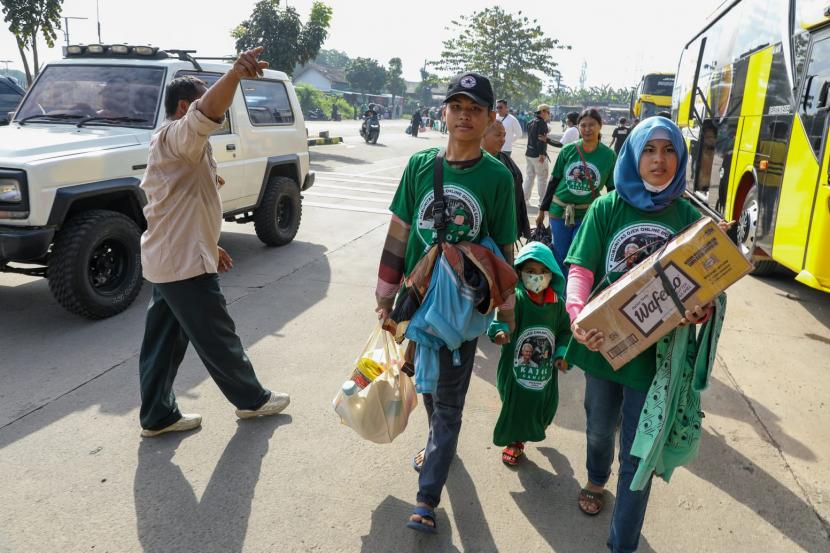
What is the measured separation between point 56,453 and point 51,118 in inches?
149

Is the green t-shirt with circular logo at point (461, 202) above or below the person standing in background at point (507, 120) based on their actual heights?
below

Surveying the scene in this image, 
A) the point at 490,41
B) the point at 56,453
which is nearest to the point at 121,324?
the point at 56,453

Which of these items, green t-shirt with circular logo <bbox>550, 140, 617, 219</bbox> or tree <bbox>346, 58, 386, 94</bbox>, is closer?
green t-shirt with circular logo <bbox>550, 140, 617, 219</bbox>

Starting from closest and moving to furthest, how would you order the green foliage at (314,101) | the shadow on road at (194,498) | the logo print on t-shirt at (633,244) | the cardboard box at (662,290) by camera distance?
the cardboard box at (662,290), the logo print on t-shirt at (633,244), the shadow on road at (194,498), the green foliage at (314,101)

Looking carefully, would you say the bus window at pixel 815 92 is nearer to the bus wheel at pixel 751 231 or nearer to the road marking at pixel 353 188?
the bus wheel at pixel 751 231

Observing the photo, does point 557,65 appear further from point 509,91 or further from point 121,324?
point 121,324

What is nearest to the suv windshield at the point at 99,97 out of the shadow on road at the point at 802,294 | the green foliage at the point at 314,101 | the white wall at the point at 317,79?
the shadow on road at the point at 802,294

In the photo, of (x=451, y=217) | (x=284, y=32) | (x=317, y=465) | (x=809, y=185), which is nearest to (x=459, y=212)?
(x=451, y=217)

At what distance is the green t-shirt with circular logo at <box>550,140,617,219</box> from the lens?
4758 mm

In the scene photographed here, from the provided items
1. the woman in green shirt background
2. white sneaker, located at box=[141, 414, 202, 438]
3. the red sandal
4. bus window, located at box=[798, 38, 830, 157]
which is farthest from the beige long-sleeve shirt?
bus window, located at box=[798, 38, 830, 157]

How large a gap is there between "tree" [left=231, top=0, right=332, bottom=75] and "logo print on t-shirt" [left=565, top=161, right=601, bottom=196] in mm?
16417

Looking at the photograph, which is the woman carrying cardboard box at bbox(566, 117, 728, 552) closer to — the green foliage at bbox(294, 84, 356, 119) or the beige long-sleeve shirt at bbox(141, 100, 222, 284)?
the beige long-sleeve shirt at bbox(141, 100, 222, 284)

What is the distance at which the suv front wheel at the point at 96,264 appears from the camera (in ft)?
15.7

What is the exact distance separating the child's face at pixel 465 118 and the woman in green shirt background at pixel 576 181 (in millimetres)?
2368
